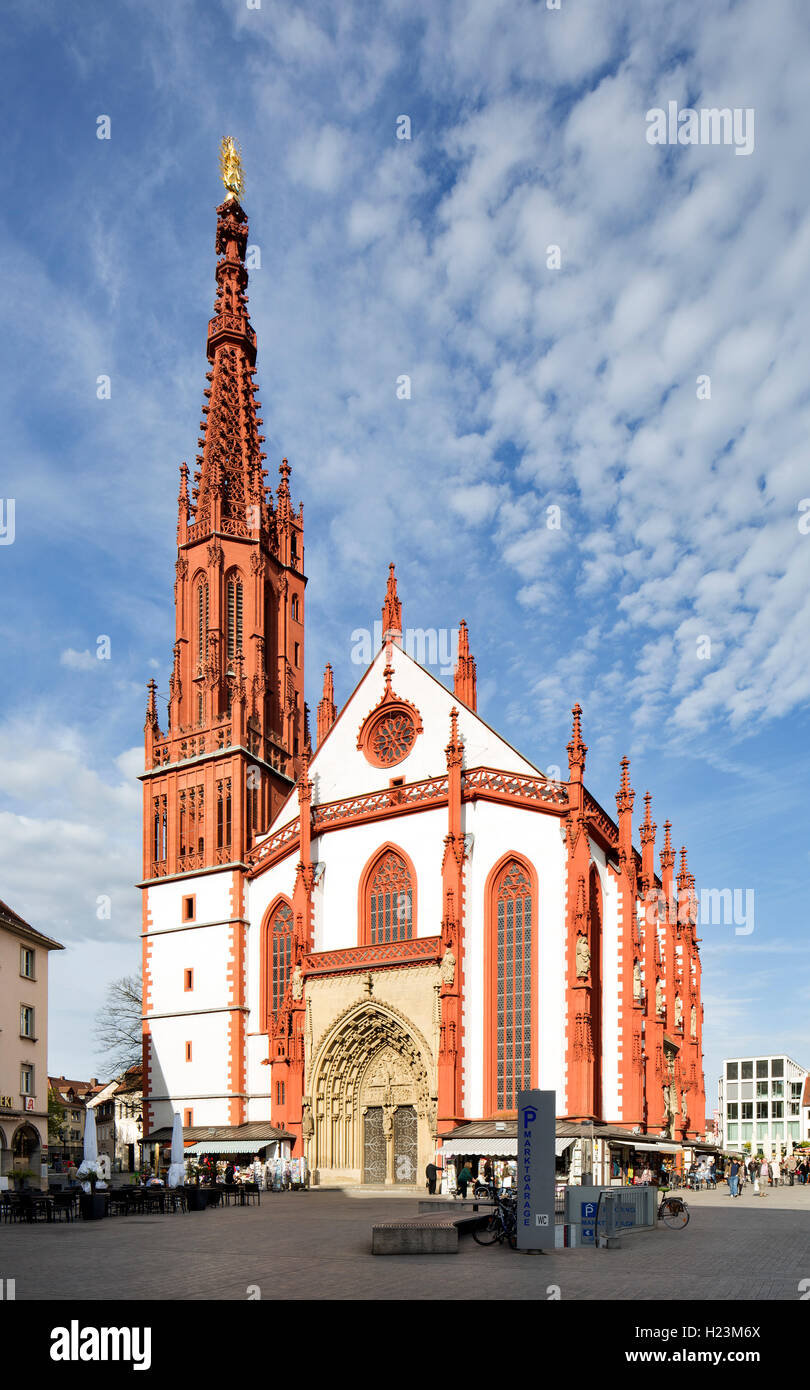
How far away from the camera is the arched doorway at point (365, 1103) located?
38.7 metres

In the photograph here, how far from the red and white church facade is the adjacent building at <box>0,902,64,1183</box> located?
216 inches

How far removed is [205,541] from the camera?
51.5m

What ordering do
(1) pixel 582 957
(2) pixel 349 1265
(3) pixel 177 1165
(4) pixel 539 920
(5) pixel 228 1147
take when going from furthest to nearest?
(5) pixel 228 1147 → (4) pixel 539 920 → (1) pixel 582 957 → (3) pixel 177 1165 → (2) pixel 349 1265

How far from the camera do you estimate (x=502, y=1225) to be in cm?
1869

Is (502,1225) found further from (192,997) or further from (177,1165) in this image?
(192,997)

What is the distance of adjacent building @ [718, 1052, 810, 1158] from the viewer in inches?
5453

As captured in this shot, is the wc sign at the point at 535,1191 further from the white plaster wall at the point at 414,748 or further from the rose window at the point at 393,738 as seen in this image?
the rose window at the point at 393,738

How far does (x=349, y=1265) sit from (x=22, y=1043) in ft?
92.3

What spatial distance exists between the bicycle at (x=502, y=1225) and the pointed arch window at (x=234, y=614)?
110 feet

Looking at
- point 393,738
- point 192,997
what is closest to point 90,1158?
point 192,997

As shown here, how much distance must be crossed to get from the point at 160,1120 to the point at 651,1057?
61.0ft

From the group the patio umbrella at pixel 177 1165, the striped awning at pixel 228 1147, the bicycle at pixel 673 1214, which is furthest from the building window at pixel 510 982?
the bicycle at pixel 673 1214

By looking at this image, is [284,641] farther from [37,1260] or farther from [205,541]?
[37,1260]
